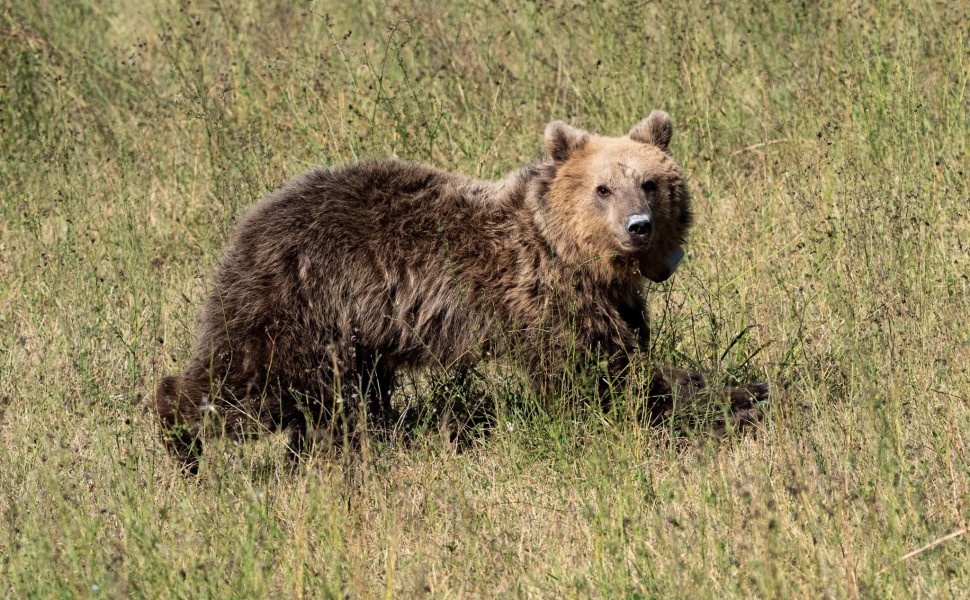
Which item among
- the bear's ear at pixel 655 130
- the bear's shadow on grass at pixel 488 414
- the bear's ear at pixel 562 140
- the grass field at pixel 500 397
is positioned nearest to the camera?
the grass field at pixel 500 397

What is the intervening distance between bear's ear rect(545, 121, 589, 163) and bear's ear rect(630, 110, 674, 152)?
0.30m

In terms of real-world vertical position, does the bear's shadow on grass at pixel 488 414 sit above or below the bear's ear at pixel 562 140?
below

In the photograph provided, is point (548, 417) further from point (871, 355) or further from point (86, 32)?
point (86, 32)

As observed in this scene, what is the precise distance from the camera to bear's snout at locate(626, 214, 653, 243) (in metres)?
5.90

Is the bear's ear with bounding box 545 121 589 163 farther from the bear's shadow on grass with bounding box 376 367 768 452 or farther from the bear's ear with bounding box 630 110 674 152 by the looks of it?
the bear's shadow on grass with bounding box 376 367 768 452

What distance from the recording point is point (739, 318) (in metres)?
6.82

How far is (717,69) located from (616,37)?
80cm

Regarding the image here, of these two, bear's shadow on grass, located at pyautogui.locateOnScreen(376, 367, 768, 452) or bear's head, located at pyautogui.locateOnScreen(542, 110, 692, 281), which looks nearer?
bear's shadow on grass, located at pyautogui.locateOnScreen(376, 367, 768, 452)

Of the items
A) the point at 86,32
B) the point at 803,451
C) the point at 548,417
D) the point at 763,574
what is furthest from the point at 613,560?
the point at 86,32

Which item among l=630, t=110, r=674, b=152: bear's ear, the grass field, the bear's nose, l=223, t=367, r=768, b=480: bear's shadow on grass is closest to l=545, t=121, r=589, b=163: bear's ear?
l=630, t=110, r=674, b=152: bear's ear

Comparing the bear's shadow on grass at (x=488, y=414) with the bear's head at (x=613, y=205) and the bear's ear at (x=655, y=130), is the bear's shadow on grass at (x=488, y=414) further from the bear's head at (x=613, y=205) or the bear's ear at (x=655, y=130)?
the bear's ear at (x=655, y=130)

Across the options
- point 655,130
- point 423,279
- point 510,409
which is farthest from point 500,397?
point 655,130

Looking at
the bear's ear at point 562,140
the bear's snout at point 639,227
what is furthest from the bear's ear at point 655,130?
the bear's snout at point 639,227

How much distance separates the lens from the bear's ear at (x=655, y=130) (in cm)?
649
